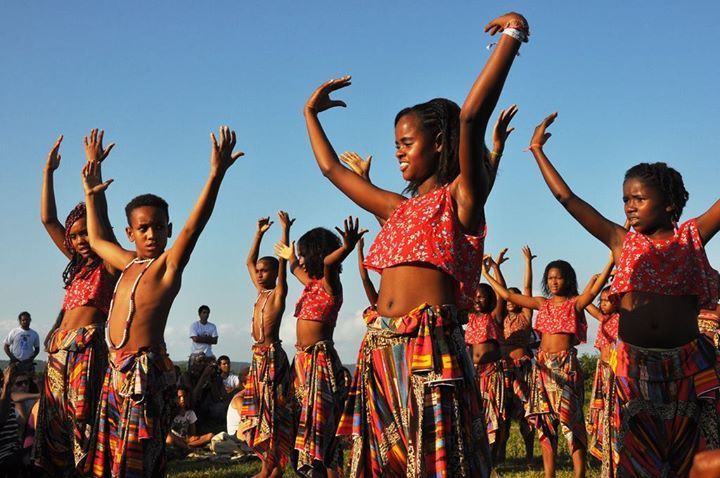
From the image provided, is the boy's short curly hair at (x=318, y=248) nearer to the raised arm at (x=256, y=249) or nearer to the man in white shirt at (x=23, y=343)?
the raised arm at (x=256, y=249)

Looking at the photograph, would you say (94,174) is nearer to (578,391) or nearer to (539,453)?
(578,391)

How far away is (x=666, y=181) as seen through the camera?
5430 mm

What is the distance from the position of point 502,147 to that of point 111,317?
110 inches

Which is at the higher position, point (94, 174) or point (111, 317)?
point (94, 174)

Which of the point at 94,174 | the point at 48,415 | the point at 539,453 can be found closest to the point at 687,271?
the point at 94,174

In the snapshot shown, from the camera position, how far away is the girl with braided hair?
20.7ft

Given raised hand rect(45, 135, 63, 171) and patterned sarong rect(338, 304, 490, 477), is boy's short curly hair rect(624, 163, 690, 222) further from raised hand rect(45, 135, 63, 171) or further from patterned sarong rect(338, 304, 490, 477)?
raised hand rect(45, 135, 63, 171)

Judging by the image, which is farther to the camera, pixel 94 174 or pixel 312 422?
pixel 312 422

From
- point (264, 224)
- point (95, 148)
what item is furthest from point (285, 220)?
point (95, 148)

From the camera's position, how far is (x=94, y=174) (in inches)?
239

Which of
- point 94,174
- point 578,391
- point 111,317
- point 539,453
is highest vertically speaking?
point 94,174

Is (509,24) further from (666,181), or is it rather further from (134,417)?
(134,417)

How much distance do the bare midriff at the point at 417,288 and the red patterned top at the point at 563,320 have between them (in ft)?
20.3

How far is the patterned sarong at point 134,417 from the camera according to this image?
16.5ft
